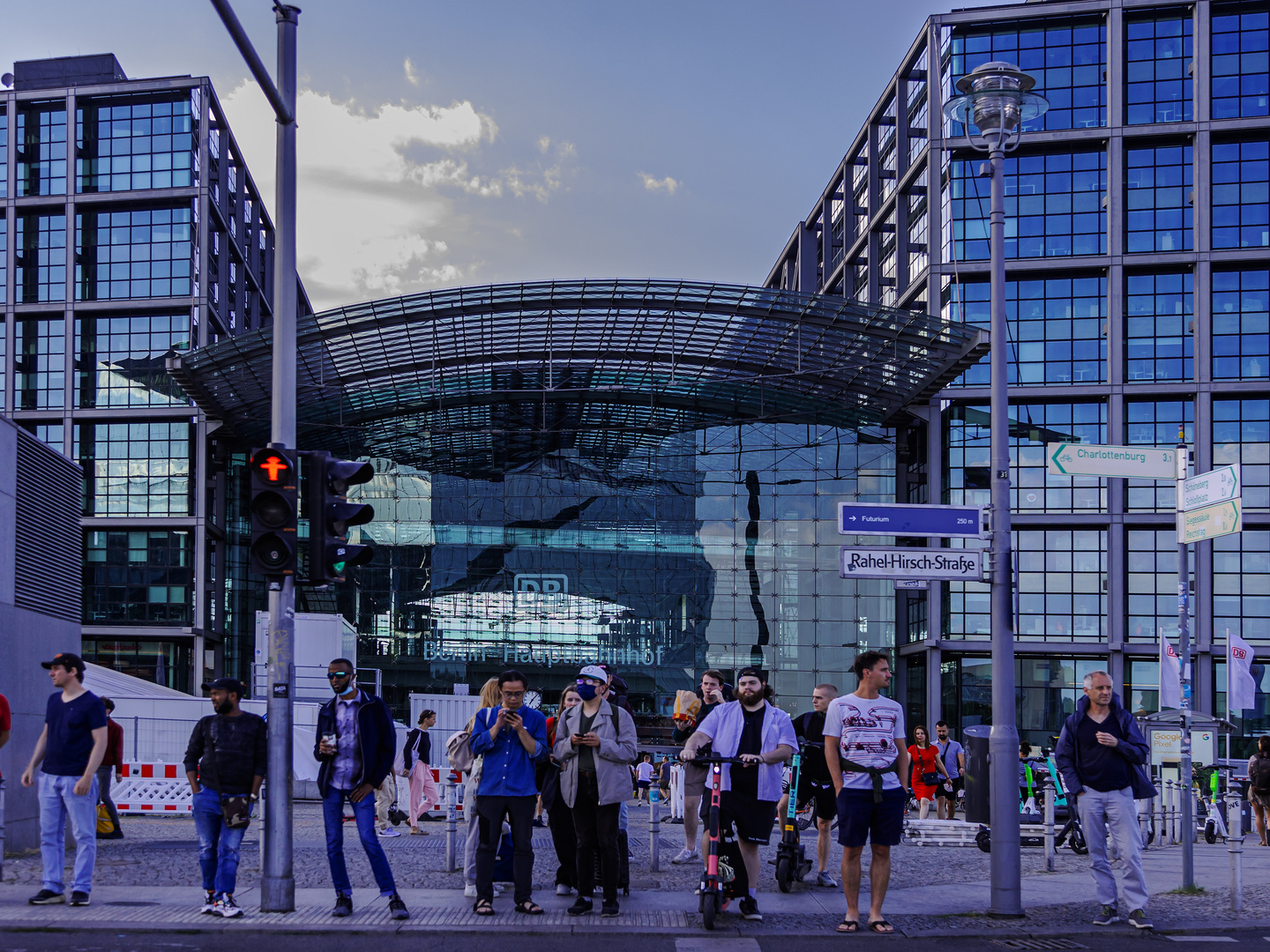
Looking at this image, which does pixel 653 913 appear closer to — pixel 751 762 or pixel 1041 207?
pixel 751 762

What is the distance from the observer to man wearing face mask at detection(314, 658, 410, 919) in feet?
30.2

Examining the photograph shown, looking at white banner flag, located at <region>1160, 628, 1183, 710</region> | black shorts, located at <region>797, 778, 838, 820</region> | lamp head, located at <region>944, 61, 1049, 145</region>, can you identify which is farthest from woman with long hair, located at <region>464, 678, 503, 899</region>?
white banner flag, located at <region>1160, 628, 1183, 710</region>

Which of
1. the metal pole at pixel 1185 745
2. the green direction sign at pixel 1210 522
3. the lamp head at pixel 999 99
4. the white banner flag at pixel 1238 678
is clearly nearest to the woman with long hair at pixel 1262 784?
the white banner flag at pixel 1238 678

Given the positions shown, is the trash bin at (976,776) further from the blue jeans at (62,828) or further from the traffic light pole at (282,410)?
the blue jeans at (62,828)

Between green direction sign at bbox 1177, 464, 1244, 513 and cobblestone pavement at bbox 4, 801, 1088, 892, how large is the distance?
3738 mm

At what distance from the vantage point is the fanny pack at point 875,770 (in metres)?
8.91

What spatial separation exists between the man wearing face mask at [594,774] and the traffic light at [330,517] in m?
1.89

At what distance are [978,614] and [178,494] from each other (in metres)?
26.4

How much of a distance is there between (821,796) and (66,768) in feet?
19.5

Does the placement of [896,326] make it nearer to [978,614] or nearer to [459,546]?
[978,614]

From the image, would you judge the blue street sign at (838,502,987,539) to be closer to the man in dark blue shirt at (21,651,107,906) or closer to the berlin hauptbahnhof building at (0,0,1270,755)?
the man in dark blue shirt at (21,651,107,906)

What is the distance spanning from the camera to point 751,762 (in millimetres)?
9281

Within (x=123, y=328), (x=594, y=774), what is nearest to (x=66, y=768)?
(x=594, y=774)

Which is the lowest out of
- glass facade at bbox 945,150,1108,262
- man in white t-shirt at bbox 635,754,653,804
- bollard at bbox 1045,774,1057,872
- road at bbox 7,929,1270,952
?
man in white t-shirt at bbox 635,754,653,804
